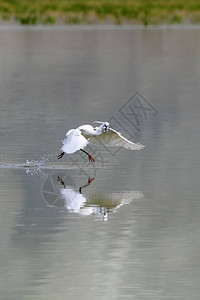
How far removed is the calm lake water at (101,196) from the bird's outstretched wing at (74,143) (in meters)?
0.34

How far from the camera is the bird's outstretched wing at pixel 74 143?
39.6 ft

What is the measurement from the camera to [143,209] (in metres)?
10.2

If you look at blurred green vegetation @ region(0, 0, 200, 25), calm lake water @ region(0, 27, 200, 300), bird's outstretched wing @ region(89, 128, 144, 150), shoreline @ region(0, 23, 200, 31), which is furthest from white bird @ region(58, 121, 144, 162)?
blurred green vegetation @ region(0, 0, 200, 25)

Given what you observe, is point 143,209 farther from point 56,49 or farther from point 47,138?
point 56,49

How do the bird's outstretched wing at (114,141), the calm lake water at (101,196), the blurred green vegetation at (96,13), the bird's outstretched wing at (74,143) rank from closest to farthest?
1. the calm lake water at (101,196)
2. the bird's outstretched wing at (74,143)
3. the bird's outstretched wing at (114,141)
4. the blurred green vegetation at (96,13)

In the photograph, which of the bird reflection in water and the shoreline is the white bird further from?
the shoreline

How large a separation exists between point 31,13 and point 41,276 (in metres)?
50.2

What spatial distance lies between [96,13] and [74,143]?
4866cm

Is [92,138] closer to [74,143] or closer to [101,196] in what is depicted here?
[74,143]

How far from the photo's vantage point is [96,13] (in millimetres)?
60156

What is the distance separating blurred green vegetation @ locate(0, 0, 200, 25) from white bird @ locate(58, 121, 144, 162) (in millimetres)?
43451

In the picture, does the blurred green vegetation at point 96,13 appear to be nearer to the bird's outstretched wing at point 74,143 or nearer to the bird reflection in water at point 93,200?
the bird's outstretched wing at point 74,143

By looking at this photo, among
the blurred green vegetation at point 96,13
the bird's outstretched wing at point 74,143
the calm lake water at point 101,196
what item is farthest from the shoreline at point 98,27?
the bird's outstretched wing at point 74,143

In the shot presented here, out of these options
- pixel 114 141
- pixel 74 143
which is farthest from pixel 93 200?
pixel 114 141
